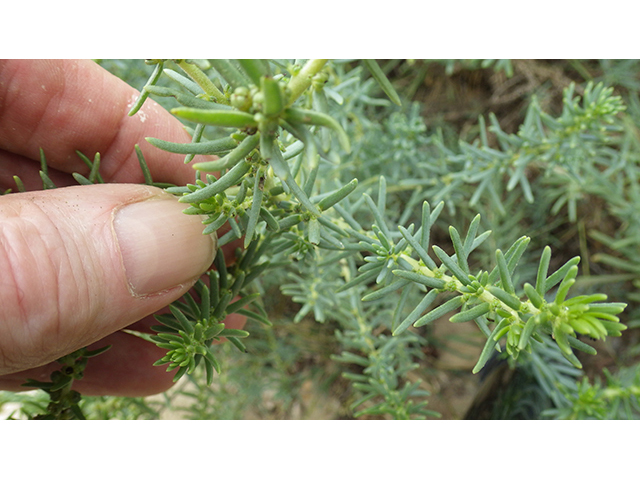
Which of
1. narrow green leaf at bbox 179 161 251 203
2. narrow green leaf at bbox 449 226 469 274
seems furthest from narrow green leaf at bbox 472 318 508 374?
narrow green leaf at bbox 179 161 251 203

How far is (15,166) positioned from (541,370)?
252 centimetres

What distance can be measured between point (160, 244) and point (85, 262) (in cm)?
22

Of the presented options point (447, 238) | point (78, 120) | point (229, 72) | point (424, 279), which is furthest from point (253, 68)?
point (447, 238)

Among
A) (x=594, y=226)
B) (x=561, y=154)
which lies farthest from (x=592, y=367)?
(x=561, y=154)

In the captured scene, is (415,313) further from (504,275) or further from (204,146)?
(204,146)

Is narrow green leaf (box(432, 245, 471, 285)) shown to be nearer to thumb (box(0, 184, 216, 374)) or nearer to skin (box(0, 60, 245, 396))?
thumb (box(0, 184, 216, 374))

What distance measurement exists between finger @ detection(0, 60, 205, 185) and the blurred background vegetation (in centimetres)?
65

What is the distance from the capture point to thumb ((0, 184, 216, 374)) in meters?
1.23

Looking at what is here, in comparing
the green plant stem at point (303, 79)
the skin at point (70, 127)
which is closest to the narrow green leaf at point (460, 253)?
the green plant stem at point (303, 79)

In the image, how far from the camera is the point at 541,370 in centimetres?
214

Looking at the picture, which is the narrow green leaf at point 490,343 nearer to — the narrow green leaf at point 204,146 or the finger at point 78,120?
the narrow green leaf at point 204,146

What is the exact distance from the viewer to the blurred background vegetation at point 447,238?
95.9 inches

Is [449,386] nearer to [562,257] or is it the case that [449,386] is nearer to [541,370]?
[541,370]

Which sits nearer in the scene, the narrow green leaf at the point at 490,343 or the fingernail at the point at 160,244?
the narrow green leaf at the point at 490,343
